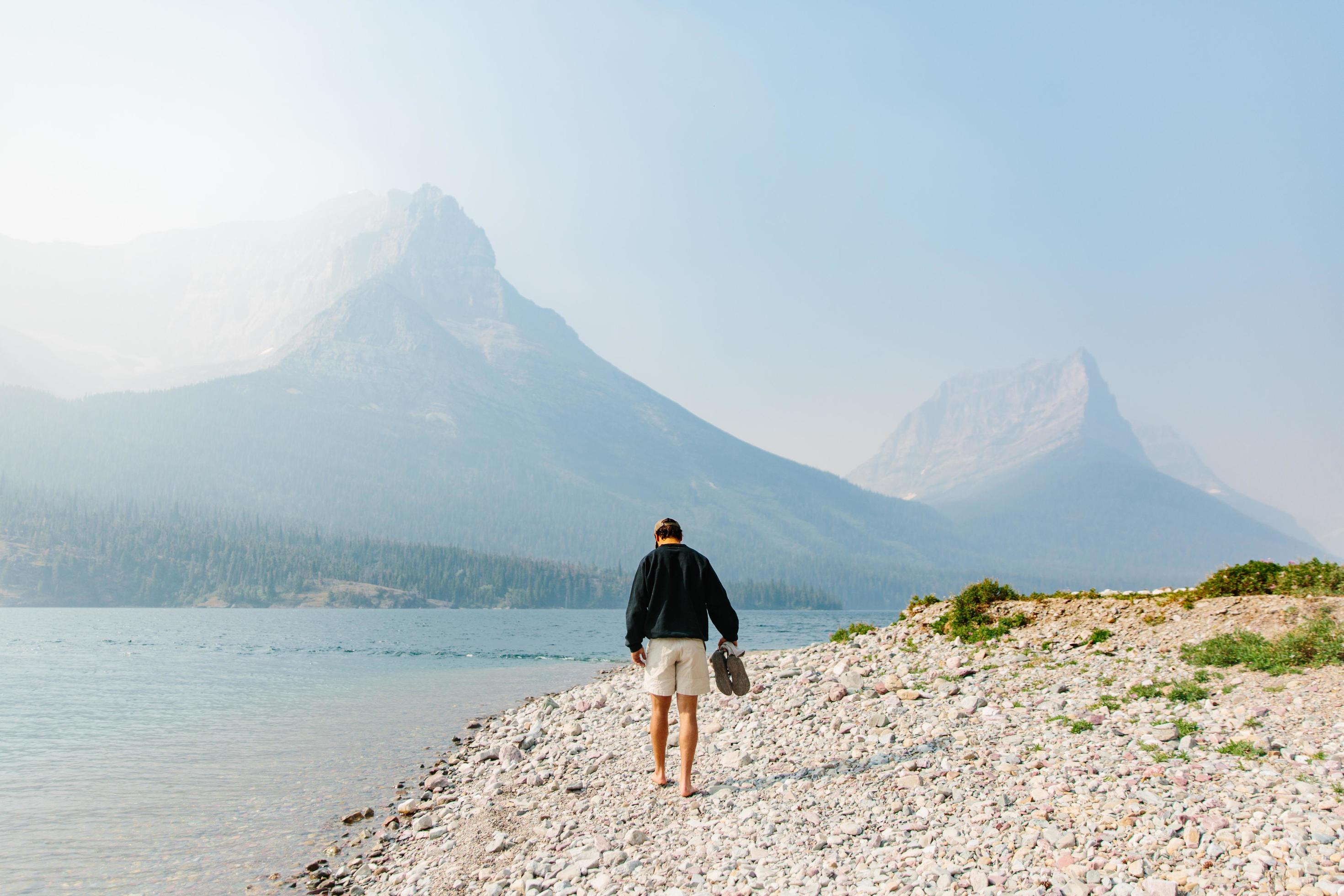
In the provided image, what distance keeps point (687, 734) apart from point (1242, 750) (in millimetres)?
7798

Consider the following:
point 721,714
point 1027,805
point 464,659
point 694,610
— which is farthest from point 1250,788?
point 464,659

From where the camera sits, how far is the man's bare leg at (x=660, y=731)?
499 inches

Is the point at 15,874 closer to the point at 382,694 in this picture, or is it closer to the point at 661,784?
the point at 661,784

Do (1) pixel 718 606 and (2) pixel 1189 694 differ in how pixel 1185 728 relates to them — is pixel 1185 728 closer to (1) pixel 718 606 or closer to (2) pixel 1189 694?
(2) pixel 1189 694

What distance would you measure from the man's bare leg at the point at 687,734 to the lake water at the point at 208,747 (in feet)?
25.0

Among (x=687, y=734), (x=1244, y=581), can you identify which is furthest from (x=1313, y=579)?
(x=687, y=734)

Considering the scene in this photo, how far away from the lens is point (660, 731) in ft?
42.3

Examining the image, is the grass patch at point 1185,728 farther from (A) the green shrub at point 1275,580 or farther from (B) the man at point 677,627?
(A) the green shrub at point 1275,580

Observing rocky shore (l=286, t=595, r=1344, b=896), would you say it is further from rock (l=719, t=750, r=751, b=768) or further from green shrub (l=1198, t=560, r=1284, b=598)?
green shrub (l=1198, t=560, r=1284, b=598)

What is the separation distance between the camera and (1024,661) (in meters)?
18.4

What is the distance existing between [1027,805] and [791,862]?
315 cm

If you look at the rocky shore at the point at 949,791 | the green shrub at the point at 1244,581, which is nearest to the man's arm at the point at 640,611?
the rocky shore at the point at 949,791

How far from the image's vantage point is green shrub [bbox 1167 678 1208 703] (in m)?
13.7

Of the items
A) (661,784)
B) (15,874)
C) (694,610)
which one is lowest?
(15,874)
